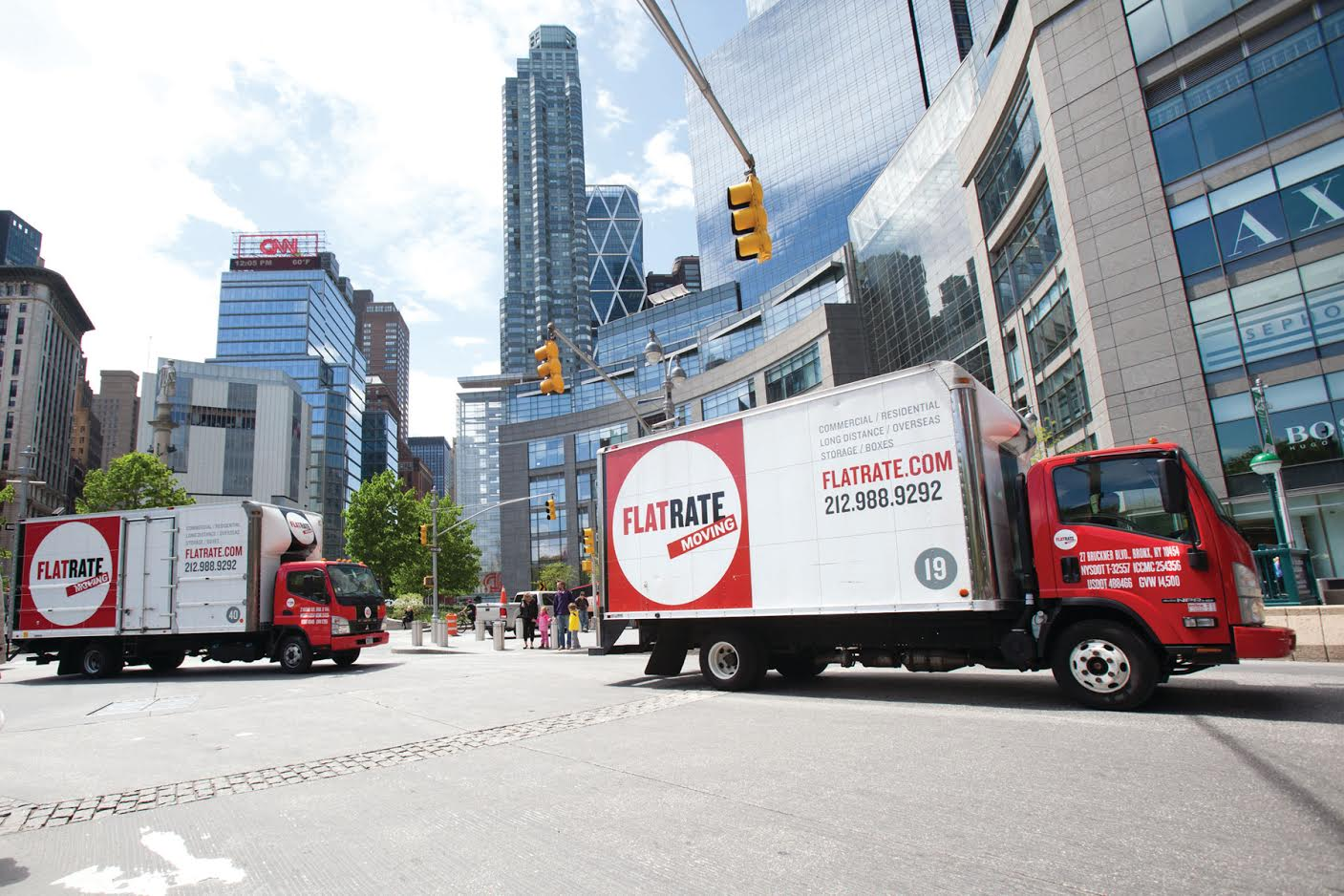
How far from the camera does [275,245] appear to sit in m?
136

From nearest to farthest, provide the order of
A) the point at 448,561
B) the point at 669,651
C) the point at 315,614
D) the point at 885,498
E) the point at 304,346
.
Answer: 1. the point at 885,498
2. the point at 669,651
3. the point at 315,614
4. the point at 448,561
5. the point at 304,346

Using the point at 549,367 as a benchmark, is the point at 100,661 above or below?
below

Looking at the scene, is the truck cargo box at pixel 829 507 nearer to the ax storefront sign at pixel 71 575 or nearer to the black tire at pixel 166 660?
the black tire at pixel 166 660

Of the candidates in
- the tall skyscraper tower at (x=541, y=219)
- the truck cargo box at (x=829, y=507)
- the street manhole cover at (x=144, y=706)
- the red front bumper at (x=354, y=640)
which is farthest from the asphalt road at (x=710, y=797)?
the tall skyscraper tower at (x=541, y=219)

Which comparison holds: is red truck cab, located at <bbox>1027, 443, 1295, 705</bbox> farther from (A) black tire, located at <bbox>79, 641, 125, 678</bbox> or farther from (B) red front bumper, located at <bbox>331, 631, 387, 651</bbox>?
(A) black tire, located at <bbox>79, 641, 125, 678</bbox>

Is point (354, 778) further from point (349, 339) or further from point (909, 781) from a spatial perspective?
point (349, 339)

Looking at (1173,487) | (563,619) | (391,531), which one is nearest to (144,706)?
(563,619)

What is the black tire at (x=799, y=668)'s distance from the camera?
10617 millimetres

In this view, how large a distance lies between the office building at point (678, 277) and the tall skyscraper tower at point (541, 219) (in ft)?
52.3

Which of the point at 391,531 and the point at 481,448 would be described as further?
the point at 481,448

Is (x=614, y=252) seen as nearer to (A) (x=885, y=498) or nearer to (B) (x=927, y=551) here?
(A) (x=885, y=498)

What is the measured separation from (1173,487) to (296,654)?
1604cm

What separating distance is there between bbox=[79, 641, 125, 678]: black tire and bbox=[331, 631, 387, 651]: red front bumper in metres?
5.25

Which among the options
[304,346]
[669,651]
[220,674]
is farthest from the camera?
[304,346]
